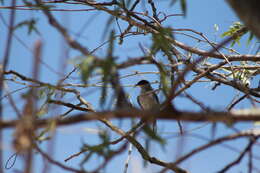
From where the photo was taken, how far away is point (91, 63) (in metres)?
0.87

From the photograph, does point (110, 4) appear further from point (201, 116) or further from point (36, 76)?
point (36, 76)

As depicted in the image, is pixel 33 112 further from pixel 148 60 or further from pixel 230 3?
pixel 230 3

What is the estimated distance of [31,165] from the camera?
0.48m

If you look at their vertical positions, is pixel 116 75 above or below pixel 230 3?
below

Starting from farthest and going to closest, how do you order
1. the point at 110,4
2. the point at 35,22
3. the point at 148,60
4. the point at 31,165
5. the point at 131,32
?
the point at 131,32
the point at 110,4
the point at 35,22
the point at 148,60
the point at 31,165

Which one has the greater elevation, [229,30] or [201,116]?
[229,30]

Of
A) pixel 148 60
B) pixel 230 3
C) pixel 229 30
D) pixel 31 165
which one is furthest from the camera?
pixel 229 30

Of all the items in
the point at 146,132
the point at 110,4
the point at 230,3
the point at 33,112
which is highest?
the point at 110,4

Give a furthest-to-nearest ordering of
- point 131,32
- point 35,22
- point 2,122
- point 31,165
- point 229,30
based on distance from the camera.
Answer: point 229,30 < point 131,32 < point 35,22 < point 2,122 < point 31,165

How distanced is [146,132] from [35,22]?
0.79 metres

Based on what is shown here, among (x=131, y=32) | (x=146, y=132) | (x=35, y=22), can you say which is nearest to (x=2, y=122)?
(x=146, y=132)

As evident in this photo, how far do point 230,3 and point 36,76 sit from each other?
62cm

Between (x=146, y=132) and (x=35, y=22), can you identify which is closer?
(x=146, y=132)

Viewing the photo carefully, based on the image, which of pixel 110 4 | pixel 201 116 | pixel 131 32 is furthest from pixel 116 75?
pixel 131 32
